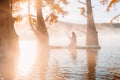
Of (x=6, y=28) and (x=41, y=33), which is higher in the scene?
(x=6, y=28)

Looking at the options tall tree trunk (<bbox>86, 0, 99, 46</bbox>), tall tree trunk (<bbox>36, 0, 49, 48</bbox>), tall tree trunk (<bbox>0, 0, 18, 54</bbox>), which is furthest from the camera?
tall tree trunk (<bbox>86, 0, 99, 46</bbox>)

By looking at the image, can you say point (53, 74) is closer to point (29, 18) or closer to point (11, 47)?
point (11, 47)

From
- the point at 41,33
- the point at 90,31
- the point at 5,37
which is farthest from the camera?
the point at 90,31

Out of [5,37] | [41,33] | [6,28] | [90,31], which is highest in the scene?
[6,28]

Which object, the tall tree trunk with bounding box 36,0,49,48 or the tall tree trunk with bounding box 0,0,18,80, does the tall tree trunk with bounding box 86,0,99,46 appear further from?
the tall tree trunk with bounding box 0,0,18,80

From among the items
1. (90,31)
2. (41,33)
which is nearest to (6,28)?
(41,33)

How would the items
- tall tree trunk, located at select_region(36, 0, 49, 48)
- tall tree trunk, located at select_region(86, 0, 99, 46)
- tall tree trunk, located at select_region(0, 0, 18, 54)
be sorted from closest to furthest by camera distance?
1. tall tree trunk, located at select_region(0, 0, 18, 54)
2. tall tree trunk, located at select_region(36, 0, 49, 48)
3. tall tree trunk, located at select_region(86, 0, 99, 46)

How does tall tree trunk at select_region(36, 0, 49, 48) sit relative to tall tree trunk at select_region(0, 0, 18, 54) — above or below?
below

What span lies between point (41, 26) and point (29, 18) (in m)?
1.97

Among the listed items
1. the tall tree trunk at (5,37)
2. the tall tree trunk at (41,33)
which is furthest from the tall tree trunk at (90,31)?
the tall tree trunk at (5,37)

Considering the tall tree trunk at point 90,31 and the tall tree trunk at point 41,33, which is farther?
the tall tree trunk at point 90,31

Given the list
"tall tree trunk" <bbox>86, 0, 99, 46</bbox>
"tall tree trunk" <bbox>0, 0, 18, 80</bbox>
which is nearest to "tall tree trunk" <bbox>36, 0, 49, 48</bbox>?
"tall tree trunk" <bbox>86, 0, 99, 46</bbox>

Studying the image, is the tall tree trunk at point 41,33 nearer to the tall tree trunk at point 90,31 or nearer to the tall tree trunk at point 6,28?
the tall tree trunk at point 90,31

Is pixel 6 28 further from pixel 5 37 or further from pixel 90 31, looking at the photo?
pixel 90 31
